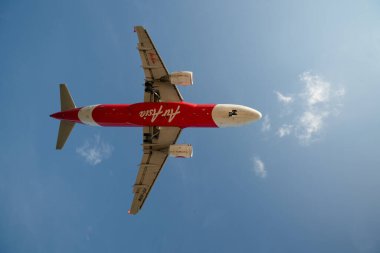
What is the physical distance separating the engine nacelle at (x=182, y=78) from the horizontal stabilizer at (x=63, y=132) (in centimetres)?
1688

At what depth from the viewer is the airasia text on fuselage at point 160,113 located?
45875 millimetres

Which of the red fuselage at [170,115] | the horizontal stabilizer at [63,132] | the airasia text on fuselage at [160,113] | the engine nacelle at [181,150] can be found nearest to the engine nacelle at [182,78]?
the red fuselage at [170,115]

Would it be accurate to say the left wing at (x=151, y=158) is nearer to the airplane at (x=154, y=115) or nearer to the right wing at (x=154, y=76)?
the airplane at (x=154, y=115)

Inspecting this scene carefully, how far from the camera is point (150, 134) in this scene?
49.4m

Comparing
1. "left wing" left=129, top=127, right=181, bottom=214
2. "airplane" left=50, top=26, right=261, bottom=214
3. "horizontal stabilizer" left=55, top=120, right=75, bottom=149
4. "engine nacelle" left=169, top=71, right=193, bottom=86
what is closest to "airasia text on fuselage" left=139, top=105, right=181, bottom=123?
"airplane" left=50, top=26, right=261, bottom=214

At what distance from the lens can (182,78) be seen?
4553 centimetres

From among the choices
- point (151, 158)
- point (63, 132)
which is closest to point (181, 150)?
point (151, 158)

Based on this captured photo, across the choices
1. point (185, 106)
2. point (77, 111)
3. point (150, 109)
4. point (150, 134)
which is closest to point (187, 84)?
point (185, 106)

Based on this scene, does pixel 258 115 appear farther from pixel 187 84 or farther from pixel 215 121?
pixel 187 84

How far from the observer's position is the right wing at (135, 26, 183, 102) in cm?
4534

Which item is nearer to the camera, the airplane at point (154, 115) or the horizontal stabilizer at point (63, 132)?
the airplane at point (154, 115)

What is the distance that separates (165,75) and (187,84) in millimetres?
3459

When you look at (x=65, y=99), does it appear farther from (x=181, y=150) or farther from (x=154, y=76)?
(x=181, y=150)

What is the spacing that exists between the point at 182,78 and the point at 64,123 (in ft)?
61.9
